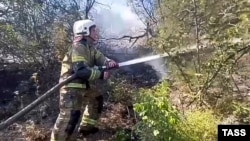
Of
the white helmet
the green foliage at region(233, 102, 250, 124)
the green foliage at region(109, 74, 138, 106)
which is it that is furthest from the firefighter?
the green foliage at region(233, 102, 250, 124)

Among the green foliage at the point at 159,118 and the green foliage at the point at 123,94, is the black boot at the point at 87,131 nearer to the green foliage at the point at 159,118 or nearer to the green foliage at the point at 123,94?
the green foliage at the point at 123,94

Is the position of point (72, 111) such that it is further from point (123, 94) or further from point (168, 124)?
point (123, 94)

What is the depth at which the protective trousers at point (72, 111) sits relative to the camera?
4.98 m

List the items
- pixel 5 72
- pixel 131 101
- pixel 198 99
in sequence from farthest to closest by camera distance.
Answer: pixel 5 72 < pixel 131 101 < pixel 198 99

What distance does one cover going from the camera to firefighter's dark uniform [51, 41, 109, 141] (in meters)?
4.94

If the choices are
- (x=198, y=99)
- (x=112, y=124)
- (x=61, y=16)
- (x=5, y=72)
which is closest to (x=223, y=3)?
(x=198, y=99)

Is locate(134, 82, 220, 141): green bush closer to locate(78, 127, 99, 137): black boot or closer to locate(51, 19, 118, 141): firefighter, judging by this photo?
locate(51, 19, 118, 141): firefighter

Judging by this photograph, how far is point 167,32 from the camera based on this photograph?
21.3 feet

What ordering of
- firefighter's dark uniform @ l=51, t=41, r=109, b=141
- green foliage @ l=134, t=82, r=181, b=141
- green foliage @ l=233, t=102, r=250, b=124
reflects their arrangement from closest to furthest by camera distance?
green foliage @ l=134, t=82, r=181, b=141, green foliage @ l=233, t=102, r=250, b=124, firefighter's dark uniform @ l=51, t=41, r=109, b=141

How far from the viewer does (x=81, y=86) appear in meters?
5.14

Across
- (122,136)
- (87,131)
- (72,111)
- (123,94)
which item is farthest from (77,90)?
(123,94)

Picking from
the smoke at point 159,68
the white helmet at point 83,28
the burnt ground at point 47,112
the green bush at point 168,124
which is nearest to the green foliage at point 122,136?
the burnt ground at point 47,112

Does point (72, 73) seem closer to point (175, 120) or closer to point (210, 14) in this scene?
point (175, 120)

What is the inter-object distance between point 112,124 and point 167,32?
1.70 metres
